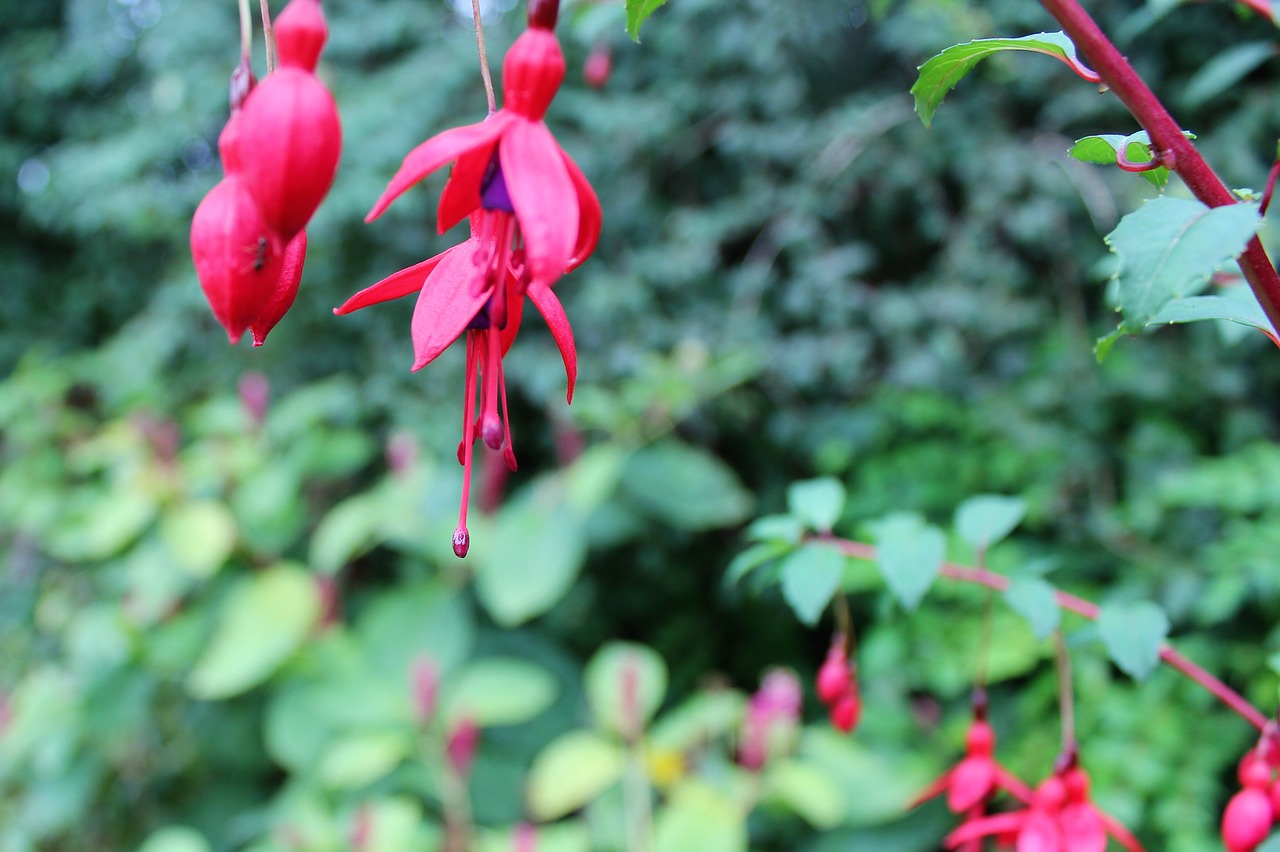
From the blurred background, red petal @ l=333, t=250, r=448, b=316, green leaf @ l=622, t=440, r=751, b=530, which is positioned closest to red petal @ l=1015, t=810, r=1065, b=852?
red petal @ l=333, t=250, r=448, b=316

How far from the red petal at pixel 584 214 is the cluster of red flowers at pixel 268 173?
6 cm

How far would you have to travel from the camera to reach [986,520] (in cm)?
47

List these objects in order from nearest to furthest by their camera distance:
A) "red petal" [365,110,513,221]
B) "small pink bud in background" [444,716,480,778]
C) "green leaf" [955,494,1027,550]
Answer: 1. "red petal" [365,110,513,221]
2. "green leaf" [955,494,1027,550]
3. "small pink bud in background" [444,716,480,778]

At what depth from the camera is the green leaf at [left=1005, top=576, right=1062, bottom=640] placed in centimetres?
38

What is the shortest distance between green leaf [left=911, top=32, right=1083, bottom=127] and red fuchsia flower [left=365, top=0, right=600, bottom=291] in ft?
0.38

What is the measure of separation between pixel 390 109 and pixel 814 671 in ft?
3.85

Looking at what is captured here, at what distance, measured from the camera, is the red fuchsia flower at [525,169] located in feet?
0.69

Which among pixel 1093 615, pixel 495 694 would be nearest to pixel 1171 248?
pixel 1093 615

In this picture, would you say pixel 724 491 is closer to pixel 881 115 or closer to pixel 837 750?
pixel 837 750

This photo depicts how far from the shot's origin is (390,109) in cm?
141

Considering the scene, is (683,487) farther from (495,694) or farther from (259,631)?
(259,631)

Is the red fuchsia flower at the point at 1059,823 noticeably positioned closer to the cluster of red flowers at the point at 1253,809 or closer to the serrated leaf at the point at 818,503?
the cluster of red flowers at the point at 1253,809

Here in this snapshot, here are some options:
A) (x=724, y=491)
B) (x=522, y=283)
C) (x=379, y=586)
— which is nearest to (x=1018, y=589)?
(x=522, y=283)

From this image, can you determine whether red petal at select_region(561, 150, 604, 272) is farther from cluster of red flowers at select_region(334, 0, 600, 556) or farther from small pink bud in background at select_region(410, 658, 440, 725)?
small pink bud in background at select_region(410, 658, 440, 725)
